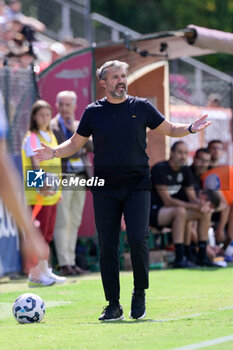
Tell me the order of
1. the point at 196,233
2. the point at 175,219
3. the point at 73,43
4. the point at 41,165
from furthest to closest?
the point at 73,43
the point at 196,233
the point at 175,219
the point at 41,165

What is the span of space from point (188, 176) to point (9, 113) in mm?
3057

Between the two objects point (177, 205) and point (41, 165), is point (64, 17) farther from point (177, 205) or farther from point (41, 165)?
point (41, 165)

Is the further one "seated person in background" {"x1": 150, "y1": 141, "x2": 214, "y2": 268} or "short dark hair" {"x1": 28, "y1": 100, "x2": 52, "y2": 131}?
"seated person in background" {"x1": 150, "y1": 141, "x2": 214, "y2": 268}

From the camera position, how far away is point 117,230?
8.23m

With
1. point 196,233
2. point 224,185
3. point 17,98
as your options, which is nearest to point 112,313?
point 17,98

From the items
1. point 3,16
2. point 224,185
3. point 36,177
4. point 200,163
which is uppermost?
point 3,16

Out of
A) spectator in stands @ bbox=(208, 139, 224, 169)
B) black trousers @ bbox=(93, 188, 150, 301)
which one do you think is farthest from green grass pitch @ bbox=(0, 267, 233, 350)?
spectator in stands @ bbox=(208, 139, 224, 169)

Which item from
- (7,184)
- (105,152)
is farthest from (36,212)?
(7,184)

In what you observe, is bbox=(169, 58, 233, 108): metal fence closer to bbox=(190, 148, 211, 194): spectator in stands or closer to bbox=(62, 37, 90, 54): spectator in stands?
bbox=(62, 37, 90, 54): spectator in stands

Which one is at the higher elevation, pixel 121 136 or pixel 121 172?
pixel 121 136

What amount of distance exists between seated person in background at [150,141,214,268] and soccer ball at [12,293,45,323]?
19.9 feet

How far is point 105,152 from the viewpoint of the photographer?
319 inches

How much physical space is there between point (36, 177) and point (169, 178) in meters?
2.71

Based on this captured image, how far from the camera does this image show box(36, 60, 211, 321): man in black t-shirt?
8.09 meters
